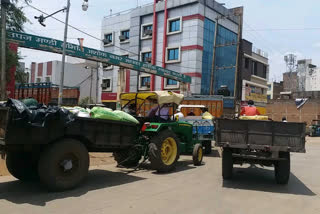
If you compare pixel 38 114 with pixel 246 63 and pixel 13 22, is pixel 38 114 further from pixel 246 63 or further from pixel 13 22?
pixel 246 63

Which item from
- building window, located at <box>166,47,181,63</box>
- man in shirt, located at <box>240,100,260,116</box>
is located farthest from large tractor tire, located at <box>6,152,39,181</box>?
building window, located at <box>166,47,181,63</box>

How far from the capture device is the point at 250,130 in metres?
6.88

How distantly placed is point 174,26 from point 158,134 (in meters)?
28.7

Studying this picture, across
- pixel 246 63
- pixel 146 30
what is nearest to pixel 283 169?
pixel 146 30

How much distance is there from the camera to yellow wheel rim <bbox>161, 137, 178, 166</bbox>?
8.44m

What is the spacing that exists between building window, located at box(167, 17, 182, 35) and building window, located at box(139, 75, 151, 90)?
616 cm

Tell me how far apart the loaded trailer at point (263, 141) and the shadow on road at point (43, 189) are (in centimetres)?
244

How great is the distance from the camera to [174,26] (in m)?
35.0

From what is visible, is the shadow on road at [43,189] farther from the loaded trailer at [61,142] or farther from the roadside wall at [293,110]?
the roadside wall at [293,110]

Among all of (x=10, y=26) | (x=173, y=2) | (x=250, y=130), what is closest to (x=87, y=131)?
(x=250, y=130)

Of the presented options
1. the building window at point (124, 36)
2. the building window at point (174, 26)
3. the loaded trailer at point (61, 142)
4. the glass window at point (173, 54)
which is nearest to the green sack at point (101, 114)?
the loaded trailer at point (61, 142)

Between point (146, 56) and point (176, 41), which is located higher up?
point (176, 41)

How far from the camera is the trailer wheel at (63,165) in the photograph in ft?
18.1

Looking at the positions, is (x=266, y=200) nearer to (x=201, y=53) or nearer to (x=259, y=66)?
(x=201, y=53)
